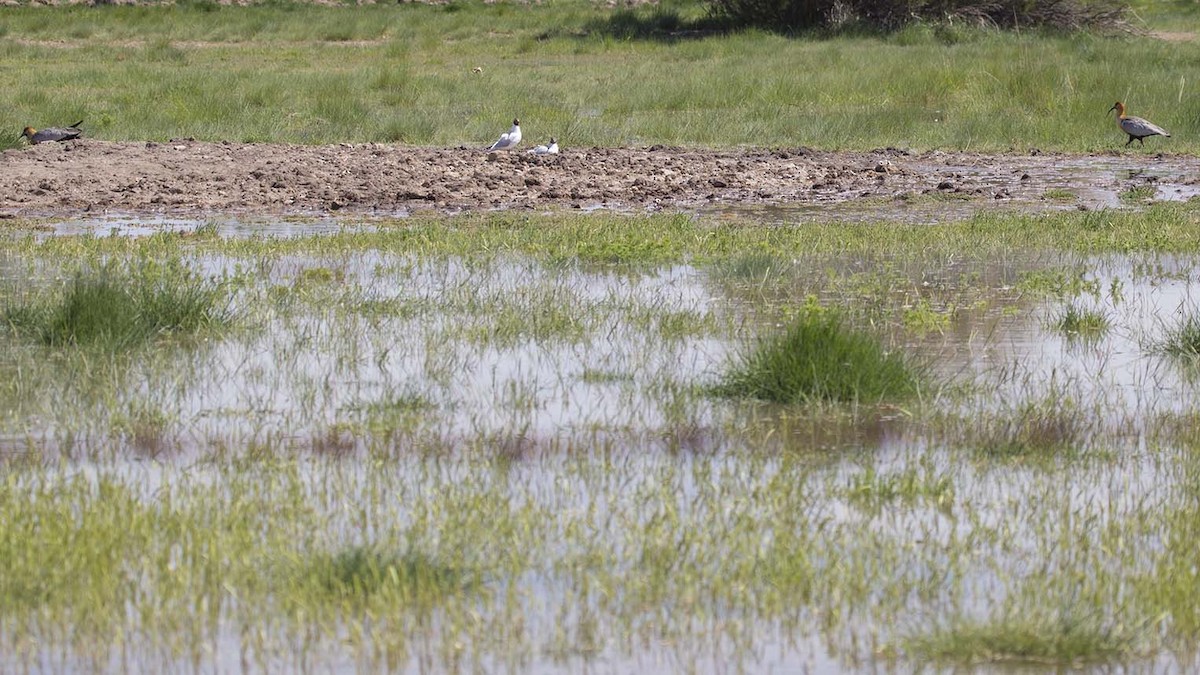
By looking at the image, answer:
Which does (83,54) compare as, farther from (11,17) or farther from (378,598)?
(378,598)

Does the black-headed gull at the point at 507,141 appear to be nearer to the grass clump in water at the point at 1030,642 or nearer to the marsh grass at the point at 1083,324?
the marsh grass at the point at 1083,324

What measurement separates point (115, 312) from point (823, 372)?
137 inches

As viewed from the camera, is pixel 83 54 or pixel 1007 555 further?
pixel 83 54

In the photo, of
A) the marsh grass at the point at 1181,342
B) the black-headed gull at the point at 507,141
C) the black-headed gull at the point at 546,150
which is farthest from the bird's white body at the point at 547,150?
the marsh grass at the point at 1181,342

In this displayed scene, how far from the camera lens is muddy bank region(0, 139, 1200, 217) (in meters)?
14.1

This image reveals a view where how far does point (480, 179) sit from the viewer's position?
15.0 m

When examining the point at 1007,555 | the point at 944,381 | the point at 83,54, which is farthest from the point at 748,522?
the point at 83,54

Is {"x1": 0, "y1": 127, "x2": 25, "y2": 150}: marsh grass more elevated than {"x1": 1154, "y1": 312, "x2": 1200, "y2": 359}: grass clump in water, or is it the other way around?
{"x1": 1154, "y1": 312, "x2": 1200, "y2": 359}: grass clump in water

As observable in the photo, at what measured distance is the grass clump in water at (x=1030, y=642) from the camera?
4.24 metres

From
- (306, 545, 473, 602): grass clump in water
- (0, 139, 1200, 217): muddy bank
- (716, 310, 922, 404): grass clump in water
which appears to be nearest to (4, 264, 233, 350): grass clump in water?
(716, 310, 922, 404): grass clump in water

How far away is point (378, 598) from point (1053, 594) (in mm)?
1887

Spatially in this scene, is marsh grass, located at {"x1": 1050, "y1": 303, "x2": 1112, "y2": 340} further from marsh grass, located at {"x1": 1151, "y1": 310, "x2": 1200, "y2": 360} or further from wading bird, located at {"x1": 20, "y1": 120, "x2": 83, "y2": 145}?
wading bird, located at {"x1": 20, "y1": 120, "x2": 83, "y2": 145}

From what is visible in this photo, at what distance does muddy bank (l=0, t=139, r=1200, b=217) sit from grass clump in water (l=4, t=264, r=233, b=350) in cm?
525

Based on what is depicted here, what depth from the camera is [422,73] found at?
25.9 metres
